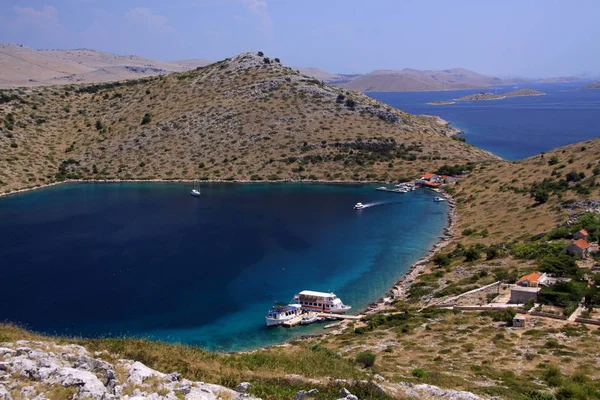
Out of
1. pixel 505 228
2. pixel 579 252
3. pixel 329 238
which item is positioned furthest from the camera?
pixel 329 238

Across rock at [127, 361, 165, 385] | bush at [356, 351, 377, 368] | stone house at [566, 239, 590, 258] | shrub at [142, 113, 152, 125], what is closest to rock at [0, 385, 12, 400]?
rock at [127, 361, 165, 385]

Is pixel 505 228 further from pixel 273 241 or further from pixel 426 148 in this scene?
pixel 426 148

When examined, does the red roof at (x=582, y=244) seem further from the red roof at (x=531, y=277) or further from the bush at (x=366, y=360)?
the bush at (x=366, y=360)

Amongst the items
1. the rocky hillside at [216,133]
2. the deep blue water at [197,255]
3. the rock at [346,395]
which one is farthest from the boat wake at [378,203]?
the rock at [346,395]

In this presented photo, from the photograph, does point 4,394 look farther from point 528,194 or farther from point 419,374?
point 528,194

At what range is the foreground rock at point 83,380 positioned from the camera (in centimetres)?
1461

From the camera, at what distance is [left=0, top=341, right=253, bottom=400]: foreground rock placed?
1461 centimetres

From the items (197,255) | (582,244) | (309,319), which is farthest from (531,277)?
(197,255)

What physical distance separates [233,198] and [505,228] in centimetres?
4558

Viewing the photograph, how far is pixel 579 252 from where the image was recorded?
43.8 meters

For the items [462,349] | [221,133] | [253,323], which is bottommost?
[253,323]

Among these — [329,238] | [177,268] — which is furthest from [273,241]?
[177,268]

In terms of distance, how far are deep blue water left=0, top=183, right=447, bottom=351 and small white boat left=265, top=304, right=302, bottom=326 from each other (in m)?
0.82

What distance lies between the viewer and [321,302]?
1710 inches
